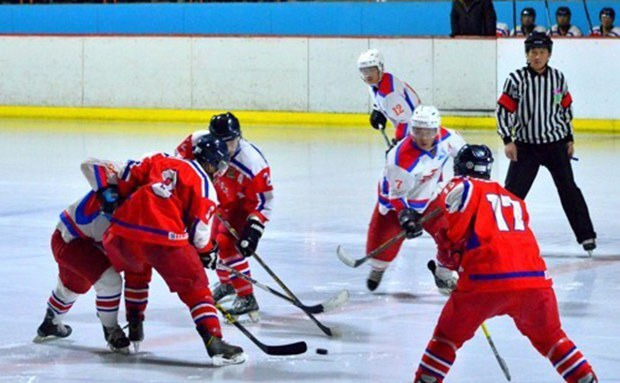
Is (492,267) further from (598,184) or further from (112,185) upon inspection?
(598,184)

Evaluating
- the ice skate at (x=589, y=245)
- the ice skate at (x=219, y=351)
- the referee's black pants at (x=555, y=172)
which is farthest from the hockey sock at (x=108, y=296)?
the ice skate at (x=589, y=245)

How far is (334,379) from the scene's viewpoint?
5402 millimetres

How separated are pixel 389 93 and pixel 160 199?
3329 mm

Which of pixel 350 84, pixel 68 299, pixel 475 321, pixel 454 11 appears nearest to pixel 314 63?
pixel 350 84

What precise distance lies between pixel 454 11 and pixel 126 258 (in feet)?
36.6

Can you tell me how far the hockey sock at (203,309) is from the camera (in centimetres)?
557

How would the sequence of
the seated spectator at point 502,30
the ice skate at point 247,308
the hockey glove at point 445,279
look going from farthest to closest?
the seated spectator at point 502,30 → the hockey glove at point 445,279 → the ice skate at point 247,308

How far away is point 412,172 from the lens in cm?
705

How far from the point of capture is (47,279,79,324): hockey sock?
19.7ft

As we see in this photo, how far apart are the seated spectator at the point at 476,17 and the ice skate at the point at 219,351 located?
1104 centimetres

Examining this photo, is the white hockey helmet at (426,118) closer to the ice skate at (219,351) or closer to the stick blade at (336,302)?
the stick blade at (336,302)

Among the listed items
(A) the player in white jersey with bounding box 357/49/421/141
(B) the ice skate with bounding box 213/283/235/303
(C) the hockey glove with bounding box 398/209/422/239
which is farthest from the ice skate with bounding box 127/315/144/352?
(A) the player in white jersey with bounding box 357/49/421/141

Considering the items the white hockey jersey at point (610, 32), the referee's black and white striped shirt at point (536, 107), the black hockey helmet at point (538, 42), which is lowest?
the referee's black and white striped shirt at point (536, 107)

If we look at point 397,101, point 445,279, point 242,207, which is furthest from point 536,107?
point 242,207
